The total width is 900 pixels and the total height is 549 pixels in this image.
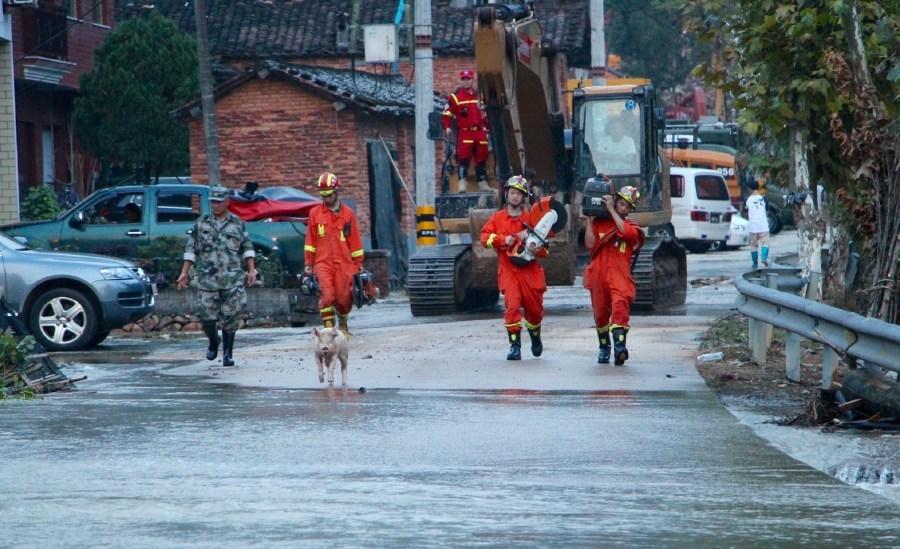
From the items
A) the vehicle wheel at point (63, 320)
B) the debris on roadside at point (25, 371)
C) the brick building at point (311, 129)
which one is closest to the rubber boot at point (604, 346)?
the debris on roadside at point (25, 371)

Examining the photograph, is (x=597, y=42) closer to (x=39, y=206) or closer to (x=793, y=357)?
(x=39, y=206)

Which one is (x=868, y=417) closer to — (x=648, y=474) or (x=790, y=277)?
(x=648, y=474)

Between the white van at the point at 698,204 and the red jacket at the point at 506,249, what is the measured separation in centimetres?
2578

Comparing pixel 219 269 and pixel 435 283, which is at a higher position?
pixel 219 269

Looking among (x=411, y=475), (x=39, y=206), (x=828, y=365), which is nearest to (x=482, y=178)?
(x=39, y=206)

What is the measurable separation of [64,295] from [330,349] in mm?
6024

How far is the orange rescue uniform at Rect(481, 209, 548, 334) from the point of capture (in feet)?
54.9

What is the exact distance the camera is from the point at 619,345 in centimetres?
1599

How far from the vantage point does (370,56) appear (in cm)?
3011

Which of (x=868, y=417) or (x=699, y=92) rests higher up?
(x=699, y=92)

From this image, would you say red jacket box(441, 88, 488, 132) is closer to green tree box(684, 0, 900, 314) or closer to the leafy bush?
green tree box(684, 0, 900, 314)

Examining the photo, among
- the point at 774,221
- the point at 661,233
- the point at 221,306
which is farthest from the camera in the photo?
the point at 774,221

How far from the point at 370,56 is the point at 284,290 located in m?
7.62

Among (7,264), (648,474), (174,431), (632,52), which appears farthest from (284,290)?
(632,52)
